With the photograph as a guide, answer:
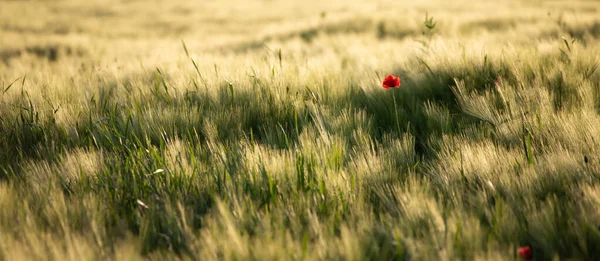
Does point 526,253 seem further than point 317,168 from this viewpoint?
No

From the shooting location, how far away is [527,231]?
1030mm

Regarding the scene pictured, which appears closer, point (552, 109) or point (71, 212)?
point (71, 212)

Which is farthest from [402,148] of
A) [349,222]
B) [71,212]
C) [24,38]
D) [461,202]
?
[24,38]

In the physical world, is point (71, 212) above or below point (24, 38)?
below

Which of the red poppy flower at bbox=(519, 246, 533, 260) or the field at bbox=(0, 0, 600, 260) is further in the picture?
the field at bbox=(0, 0, 600, 260)

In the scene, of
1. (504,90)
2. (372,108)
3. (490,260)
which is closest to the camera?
(490,260)

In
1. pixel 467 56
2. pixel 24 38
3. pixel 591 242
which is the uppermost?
pixel 24 38

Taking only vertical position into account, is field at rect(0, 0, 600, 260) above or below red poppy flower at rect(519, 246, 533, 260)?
above

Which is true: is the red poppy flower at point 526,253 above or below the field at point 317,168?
below

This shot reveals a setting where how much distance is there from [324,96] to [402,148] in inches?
27.3

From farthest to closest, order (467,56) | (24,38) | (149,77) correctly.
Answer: (24,38) → (149,77) → (467,56)

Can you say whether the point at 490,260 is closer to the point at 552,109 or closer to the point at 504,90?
the point at 552,109

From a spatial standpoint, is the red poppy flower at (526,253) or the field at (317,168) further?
the field at (317,168)

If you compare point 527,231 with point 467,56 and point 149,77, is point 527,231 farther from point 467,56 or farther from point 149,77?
point 149,77
